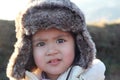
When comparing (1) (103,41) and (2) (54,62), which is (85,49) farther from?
(1) (103,41)

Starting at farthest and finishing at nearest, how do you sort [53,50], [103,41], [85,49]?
[103,41] → [85,49] → [53,50]

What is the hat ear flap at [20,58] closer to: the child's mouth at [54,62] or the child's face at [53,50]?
the child's face at [53,50]

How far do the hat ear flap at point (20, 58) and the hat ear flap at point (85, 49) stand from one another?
12.1 inches

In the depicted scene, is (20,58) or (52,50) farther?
(20,58)

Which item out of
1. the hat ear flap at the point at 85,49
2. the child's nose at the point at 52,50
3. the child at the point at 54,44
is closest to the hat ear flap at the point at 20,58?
the child at the point at 54,44

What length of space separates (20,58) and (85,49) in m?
0.41

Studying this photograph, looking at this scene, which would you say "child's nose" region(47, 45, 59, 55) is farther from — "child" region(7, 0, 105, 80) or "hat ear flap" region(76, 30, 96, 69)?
"hat ear flap" region(76, 30, 96, 69)

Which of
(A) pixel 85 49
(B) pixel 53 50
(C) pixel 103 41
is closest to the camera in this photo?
(B) pixel 53 50

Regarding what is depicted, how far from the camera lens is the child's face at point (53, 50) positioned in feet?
8.80

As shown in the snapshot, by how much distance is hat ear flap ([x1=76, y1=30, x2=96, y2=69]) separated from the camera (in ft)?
9.08

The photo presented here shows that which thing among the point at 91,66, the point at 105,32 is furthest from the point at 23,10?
the point at 105,32

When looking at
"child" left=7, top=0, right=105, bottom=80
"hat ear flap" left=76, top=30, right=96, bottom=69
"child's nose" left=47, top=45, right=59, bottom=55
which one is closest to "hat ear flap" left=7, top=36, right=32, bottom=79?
"child" left=7, top=0, right=105, bottom=80

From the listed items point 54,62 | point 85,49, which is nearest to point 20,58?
point 54,62

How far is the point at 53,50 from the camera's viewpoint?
2.67 m
